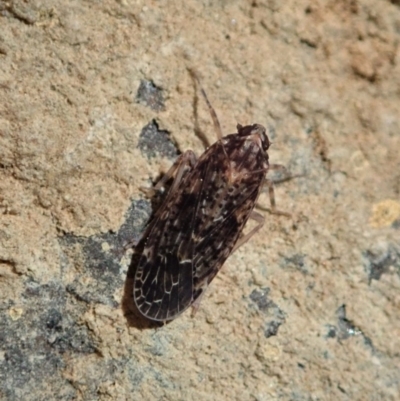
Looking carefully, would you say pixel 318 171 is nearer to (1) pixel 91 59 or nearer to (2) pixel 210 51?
(2) pixel 210 51

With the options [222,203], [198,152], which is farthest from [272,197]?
[198,152]

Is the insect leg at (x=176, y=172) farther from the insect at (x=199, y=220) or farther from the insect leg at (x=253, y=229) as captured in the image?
the insect leg at (x=253, y=229)

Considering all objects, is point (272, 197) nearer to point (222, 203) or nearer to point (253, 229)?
point (253, 229)

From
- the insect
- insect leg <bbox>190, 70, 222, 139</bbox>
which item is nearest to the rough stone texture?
insect leg <bbox>190, 70, 222, 139</bbox>

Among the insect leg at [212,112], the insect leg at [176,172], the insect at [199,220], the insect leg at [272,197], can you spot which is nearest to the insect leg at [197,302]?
the insect at [199,220]

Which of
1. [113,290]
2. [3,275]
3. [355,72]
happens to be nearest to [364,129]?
[355,72]

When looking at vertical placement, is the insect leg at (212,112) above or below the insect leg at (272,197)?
above

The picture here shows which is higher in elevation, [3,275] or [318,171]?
[318,171]
